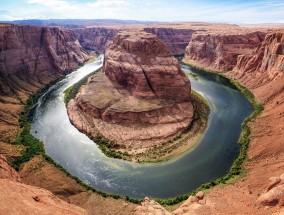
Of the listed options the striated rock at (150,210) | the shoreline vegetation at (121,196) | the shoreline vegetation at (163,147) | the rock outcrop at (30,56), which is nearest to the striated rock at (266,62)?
the shoreline vegetation at (121,196)

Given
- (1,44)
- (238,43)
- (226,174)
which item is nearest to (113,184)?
(226,174)

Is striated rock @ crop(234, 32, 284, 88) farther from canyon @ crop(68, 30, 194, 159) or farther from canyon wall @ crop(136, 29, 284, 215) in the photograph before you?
canyon @ crop(68, 30, 194, 159)

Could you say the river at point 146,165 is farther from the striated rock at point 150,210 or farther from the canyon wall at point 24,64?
the striated rock at point 150,210

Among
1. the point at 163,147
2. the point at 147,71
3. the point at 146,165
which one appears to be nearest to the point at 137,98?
the point at 147,71

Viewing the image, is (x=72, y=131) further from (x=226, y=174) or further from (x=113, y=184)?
(x=226, y=174)

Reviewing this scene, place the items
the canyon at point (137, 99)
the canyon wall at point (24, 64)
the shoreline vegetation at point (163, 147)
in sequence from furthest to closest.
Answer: the canyon wall at point (24, 64)
the canyon at point (137, 99)
the shoreline vegetation at point (163, 147)

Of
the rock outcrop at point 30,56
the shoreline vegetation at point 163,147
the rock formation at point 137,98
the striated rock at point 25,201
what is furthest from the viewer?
the rock outcrop at point 30,56

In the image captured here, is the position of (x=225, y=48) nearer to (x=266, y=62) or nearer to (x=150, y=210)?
(x=266, y=62)
